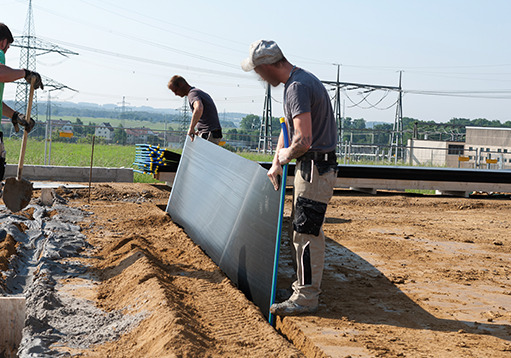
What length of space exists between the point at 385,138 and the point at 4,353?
107044mm

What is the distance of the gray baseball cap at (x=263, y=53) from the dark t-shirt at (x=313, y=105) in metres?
0.21

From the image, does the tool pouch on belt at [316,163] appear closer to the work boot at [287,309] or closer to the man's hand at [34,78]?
the work boot at [287,309]

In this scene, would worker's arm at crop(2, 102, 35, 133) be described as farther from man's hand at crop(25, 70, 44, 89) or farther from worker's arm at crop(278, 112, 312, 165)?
worker's arm at crop(278, 112, 312, 165)

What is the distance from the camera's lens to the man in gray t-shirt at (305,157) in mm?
4355

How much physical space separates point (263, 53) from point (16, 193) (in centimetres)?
378

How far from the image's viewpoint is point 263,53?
4.36 m

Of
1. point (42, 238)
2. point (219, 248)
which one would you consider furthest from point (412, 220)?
point (42, 238)

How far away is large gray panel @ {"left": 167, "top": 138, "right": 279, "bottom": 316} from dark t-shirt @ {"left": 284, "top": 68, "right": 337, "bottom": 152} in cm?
58

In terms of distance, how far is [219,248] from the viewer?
6.10 metres

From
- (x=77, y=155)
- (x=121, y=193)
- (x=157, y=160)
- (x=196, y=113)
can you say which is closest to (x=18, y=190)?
(x=196, y=113)

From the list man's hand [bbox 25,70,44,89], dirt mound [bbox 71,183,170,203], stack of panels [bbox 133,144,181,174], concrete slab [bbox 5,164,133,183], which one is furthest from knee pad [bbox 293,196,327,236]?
concrete slab [bbox 5,164,133,183]

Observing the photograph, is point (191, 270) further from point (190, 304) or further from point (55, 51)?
point (55, 51)

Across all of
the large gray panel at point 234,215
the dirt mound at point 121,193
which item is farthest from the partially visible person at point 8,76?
the dirt mound at point 121,193

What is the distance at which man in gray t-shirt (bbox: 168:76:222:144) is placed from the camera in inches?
338
